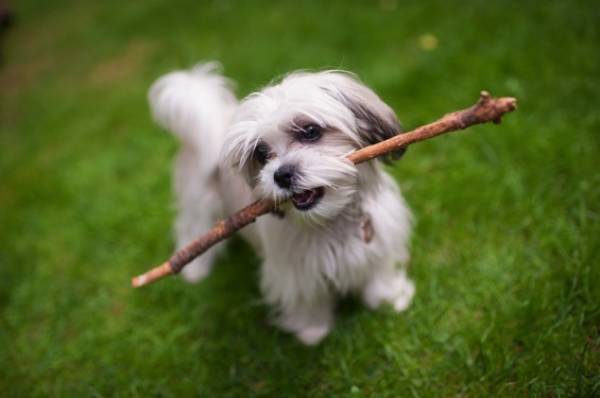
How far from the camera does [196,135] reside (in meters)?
3.04

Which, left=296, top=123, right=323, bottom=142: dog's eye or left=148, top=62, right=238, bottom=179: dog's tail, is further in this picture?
left=148, top=62, right=238, bottom=179: dog's tail

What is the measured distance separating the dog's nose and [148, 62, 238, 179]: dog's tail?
0.95 metres

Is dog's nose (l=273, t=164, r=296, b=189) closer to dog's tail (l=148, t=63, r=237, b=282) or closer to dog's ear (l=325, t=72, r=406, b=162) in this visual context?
dog's ear (l=325, t=72, r=406, b=162)

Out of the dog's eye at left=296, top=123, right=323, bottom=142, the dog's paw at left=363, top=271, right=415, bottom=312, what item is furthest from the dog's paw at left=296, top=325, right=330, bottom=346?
the dog's eye at left=296, top=123, right=323, bottom=142

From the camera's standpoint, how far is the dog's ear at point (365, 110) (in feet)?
6.84

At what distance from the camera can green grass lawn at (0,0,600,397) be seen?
2547 mm

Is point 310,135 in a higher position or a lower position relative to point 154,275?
higher

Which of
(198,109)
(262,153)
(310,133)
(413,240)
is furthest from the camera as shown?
(413,240)

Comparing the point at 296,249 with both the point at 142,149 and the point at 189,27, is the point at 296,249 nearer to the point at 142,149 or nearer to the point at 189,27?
the point at 142,149

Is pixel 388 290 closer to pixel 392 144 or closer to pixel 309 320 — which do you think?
pixel 309 320

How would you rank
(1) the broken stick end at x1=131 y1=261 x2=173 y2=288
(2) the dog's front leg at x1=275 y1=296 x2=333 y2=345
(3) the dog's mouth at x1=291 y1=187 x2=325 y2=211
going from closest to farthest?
(3) the dog's mouth at x1=291 y1=187 x2=325 y2=211 → (1) the broken stick end at x1=131 y1=261 x2=173 y2=288 → (2) the dog's front leg at x1=275 y1=296 x2=333 y2=345

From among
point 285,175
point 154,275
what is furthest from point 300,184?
point 154,275

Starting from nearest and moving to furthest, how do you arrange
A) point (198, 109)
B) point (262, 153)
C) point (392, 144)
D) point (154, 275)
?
point (392, 144), point (262, 153), point (154, 275), point (198, 109)

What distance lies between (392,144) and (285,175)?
478mm
